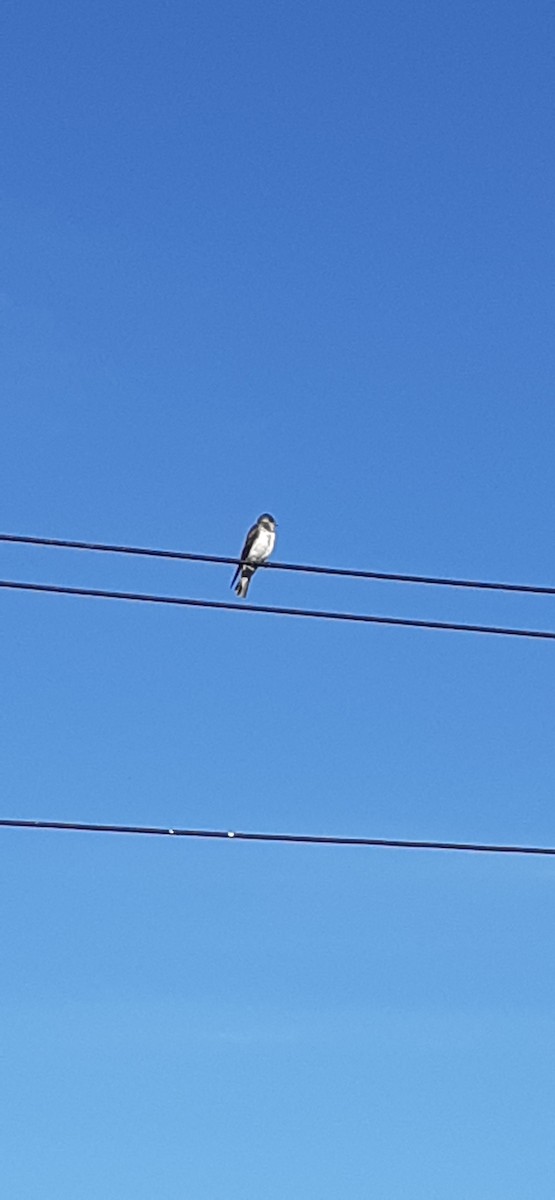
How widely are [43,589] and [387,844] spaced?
2732mm

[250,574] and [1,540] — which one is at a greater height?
[250,574]

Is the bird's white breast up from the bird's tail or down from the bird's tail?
up

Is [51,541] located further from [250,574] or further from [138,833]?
[250,574]

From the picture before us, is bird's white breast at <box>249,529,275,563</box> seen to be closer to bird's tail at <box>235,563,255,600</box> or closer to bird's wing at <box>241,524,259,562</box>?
bird's wing at <box>241,524,259,562</box>

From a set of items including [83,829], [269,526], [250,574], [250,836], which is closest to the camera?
[83,829]

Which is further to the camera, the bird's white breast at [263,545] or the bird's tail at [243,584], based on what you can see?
the bird's white breast at [263,545]

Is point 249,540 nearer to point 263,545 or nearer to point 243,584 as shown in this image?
point 263,545

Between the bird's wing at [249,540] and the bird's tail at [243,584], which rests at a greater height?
the bird's wing at [249,540]

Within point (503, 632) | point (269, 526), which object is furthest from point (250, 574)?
point (503, 632)

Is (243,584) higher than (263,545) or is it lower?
lower

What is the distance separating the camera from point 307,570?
12.2 m

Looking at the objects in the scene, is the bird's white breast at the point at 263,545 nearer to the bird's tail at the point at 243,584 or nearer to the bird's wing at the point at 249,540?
the bird's wing at the point at 249,540

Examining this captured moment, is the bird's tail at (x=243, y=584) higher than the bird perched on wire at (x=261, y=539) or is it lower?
lower

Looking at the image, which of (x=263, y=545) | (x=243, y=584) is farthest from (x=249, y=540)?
(x=243, y=584)
